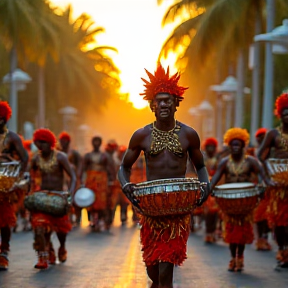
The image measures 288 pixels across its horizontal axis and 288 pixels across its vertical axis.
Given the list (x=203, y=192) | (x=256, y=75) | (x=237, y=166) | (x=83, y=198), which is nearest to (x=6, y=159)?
(x=237, y=166)

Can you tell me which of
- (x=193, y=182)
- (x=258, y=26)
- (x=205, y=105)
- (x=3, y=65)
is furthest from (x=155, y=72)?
(x=3, y=65)

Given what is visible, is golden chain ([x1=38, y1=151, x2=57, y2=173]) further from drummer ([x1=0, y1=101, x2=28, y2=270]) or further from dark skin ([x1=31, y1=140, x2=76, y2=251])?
drummer ([x1=0, y1=101, x2=28, y2=270])

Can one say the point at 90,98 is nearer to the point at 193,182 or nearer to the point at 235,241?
the point at 235,241

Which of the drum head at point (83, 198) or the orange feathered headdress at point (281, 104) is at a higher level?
the orange feathered headdress at point (281, 104)

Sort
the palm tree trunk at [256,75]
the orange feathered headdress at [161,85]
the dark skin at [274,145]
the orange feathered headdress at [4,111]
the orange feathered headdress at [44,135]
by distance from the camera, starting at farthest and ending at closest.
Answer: the palm tree trunk at [256,75] → the orange feathered headdress at [44,135] → the dark skin at [274,145] → the orange feathered headdress at [4,111] → the orange feathered headdress at [161,85]

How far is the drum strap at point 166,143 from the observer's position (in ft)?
27.2

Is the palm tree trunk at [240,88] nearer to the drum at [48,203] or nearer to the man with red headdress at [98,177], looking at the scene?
the man with red headdress at [98,177]

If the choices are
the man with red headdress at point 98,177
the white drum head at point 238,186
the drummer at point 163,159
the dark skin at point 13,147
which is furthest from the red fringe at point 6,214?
the man with red headdress at point 98,177

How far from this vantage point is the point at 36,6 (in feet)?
108

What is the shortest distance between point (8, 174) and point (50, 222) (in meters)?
1.14

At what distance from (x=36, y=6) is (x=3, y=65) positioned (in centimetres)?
926

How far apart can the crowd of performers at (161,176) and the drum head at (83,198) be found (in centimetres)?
89

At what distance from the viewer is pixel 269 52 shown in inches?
872

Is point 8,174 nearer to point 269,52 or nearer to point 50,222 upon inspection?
point 50,222
